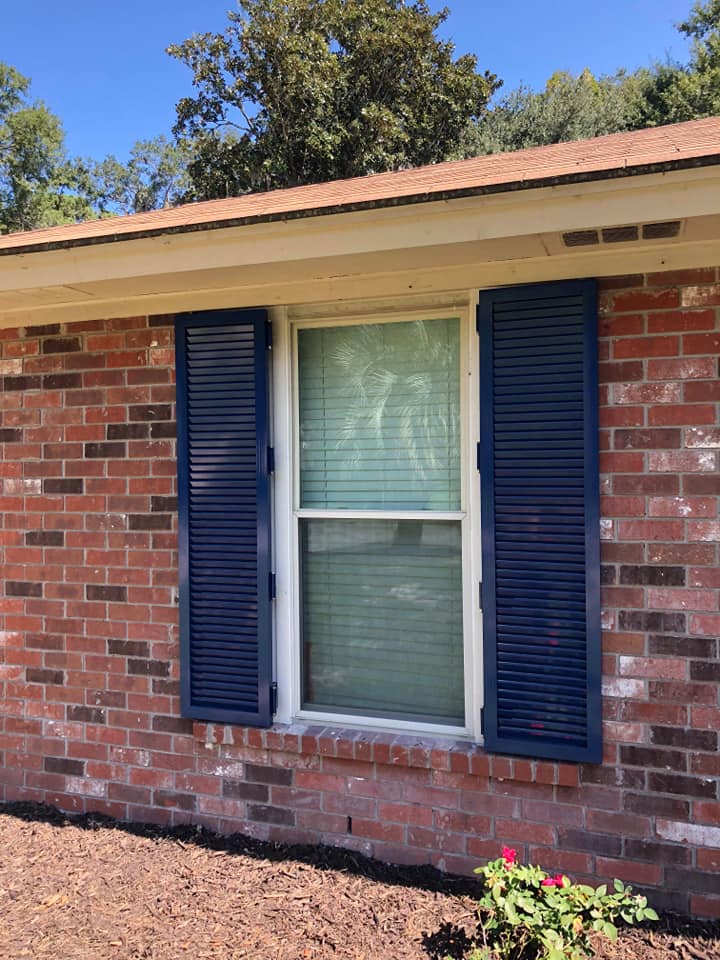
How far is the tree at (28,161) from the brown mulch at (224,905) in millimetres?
25656

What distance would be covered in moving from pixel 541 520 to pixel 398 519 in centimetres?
61

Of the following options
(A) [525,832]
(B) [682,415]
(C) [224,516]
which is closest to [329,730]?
(A) [525,832]

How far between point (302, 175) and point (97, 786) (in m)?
16.4

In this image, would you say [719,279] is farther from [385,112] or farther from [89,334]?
[385,112]

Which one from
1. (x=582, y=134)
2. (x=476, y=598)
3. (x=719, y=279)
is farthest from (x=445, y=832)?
(x=582, y=134)

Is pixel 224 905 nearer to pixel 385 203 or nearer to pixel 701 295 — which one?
pixel 385 203

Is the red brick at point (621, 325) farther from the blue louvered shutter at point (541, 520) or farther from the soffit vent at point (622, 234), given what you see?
the soffit vent at point (622, 234)

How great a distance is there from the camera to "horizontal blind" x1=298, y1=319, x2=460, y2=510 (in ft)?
10.1

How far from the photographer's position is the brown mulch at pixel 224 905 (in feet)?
8.40

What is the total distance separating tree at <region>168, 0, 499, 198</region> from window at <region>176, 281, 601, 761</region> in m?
15.1

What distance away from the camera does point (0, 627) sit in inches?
147

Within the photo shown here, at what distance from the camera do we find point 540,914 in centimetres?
221

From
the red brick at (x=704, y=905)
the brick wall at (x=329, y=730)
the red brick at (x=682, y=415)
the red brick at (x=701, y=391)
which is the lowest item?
the red brick at (x=704, y=905)

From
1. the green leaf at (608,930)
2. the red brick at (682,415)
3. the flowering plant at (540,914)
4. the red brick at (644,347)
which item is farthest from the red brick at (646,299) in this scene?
the green leaf at (608,930)
